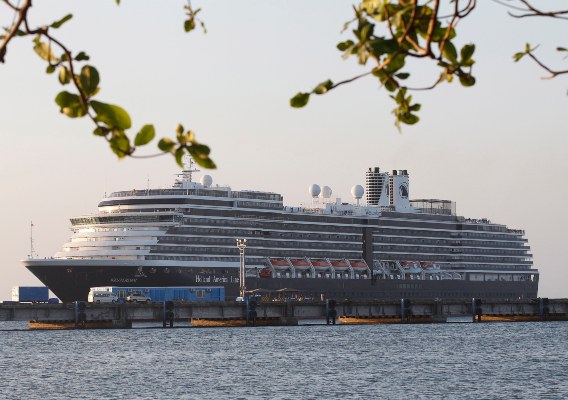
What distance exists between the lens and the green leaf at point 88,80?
5598 mm

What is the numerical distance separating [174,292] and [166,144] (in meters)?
109

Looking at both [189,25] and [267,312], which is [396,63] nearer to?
[189,25]

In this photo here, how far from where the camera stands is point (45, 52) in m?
5.89

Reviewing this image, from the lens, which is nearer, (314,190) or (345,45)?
(345,45)

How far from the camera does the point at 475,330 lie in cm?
9800

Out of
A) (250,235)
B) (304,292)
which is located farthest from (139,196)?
(304,292)

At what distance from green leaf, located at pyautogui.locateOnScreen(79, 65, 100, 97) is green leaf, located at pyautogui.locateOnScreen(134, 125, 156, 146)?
287 millimetres

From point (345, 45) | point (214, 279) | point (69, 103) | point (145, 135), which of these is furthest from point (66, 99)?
point (214, 279)

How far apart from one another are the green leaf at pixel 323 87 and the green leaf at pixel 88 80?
109 centimetres

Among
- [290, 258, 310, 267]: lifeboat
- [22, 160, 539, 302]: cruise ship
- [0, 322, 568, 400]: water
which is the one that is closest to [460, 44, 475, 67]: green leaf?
[0, 322, 568, 400]: water

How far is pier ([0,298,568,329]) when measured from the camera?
92.6m

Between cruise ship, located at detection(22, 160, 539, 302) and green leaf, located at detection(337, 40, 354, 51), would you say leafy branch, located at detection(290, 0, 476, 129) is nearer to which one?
green leaf, located at detection(337, 40, 354, 51)

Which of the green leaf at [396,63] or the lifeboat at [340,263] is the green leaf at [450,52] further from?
the lifeboat at [340,263]

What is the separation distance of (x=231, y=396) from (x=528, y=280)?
111129 mm
